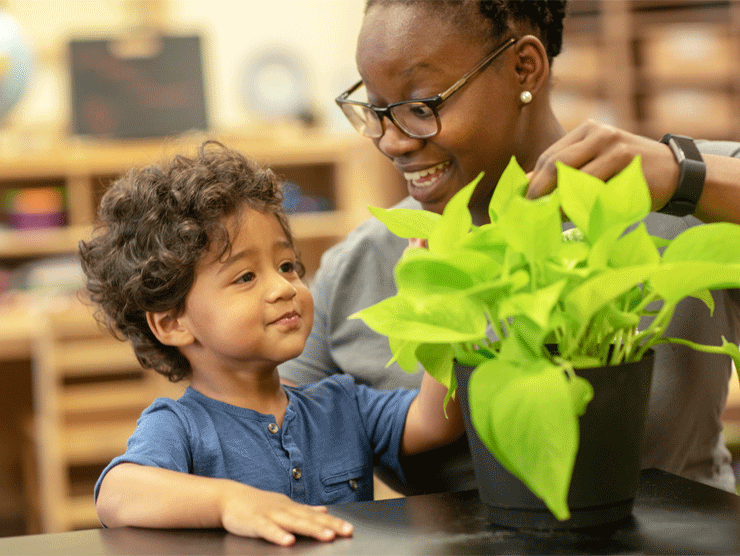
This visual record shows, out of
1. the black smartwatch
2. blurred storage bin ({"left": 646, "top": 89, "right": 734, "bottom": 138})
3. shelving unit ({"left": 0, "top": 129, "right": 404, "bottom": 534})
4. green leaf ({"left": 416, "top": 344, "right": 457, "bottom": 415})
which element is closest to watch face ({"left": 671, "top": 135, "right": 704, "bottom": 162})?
the black smartwatch

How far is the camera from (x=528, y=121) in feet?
4.08

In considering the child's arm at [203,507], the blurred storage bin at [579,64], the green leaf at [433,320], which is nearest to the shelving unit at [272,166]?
the blurred storage bin at [579,64]

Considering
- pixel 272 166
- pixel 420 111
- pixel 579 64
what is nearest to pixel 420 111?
pixel 420 111

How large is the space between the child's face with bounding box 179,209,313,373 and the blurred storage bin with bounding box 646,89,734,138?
4.53m

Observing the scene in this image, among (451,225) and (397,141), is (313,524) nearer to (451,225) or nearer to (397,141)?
(451,225)

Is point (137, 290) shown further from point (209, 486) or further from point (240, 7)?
point (240, 7)

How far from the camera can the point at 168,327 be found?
1.10 metres

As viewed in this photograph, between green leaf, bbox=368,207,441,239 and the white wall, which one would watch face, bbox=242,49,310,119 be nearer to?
the white wall

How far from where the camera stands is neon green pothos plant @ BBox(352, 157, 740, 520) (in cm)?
56

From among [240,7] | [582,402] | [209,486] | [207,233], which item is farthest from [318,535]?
[240,7]

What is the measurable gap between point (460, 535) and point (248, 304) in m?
0.44

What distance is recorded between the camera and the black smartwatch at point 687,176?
0.91 meters

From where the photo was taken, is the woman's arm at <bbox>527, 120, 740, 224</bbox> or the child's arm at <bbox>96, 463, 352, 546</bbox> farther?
the woman's arm at <bbox>527, 120, 740, 224</bbox>

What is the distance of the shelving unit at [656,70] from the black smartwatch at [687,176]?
4.20 metres
